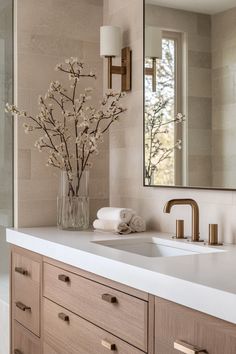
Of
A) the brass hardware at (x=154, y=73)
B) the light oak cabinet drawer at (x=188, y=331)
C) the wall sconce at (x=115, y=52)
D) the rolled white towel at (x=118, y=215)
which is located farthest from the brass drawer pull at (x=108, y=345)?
the wall sconce at (x=115, y=52)

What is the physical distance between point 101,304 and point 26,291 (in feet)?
2.55

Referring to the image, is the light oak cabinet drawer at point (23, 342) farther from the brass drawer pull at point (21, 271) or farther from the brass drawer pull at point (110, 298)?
the brass drawer pull at point (110, 298)

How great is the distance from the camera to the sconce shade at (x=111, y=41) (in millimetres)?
2697

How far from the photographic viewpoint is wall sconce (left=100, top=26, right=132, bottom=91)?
8.85 feet

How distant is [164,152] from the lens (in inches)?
97.1

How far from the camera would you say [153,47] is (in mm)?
2539

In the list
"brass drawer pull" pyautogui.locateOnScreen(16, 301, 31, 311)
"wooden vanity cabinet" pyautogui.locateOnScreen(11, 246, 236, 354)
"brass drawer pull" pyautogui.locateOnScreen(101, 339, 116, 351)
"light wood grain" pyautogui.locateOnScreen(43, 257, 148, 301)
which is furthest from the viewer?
"brass drawer pull" pyautogui.locateOnScreen(16, 301, 31, 311)

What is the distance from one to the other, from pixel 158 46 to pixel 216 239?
97cm

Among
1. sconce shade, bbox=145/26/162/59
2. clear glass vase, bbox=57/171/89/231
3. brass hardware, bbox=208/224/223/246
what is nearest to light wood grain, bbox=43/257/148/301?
clear glass vase, bbox=57/171/89/231

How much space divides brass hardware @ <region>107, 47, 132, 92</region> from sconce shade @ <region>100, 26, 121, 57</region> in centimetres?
5

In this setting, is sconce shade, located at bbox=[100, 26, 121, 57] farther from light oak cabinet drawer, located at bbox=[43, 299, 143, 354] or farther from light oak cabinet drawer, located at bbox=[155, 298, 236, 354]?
light oak cabinet drawer, located at bbox=[155, 298, 236, 354]

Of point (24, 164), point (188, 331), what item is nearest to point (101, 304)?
point (188, 331)

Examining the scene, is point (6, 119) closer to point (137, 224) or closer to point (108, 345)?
point (137, 224)

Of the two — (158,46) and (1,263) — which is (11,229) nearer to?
(1,263)
